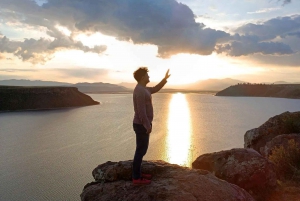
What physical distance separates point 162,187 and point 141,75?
2831 mm

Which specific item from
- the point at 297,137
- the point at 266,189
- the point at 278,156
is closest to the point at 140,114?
the point at 266,189

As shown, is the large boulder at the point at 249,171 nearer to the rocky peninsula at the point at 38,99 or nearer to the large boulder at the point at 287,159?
the large boulder at the point at 287,159

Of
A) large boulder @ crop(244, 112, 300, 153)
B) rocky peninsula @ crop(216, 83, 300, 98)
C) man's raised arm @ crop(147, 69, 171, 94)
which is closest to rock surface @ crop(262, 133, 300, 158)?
large boulder @ crop(244, 112, 300, 153)

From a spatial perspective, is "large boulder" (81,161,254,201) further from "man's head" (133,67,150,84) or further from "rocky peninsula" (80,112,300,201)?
"man's head" (133,67,150,84)

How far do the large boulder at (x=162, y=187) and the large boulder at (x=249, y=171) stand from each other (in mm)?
1867

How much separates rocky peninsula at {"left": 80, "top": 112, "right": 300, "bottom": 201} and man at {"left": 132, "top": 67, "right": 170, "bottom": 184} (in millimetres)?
502

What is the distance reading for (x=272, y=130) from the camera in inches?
575

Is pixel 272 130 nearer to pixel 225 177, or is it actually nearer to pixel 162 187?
pixel 225 177

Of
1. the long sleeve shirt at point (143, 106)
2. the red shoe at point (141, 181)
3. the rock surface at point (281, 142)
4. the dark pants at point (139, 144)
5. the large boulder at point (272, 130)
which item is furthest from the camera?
the large boulder at point (272, 130)

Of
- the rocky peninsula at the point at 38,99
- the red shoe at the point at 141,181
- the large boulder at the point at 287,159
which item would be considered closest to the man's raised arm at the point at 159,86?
the red shoe at the point at 141,181

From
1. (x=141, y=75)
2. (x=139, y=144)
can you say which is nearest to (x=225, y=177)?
(x=139, y=144)

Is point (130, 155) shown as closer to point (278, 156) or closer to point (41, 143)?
point (41, 143)

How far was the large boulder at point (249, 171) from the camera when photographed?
30.9 feet

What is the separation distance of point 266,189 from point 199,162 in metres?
2.90
